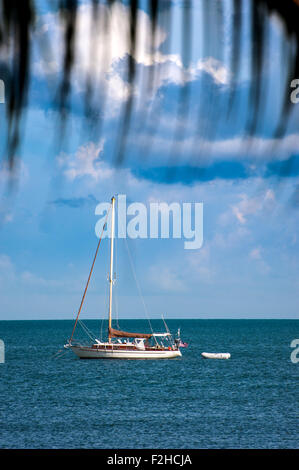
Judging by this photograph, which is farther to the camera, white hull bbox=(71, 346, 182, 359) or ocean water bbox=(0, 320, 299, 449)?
white hull bbox=(71, 346, 182, 359)

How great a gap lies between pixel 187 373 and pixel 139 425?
25523mm

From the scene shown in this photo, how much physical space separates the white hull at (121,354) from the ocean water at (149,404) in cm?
110

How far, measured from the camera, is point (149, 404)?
142 feet

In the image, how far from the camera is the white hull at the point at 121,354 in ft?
202

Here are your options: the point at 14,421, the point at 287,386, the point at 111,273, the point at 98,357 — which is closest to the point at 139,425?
the point at 14,421

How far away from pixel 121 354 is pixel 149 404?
1917 centimetres

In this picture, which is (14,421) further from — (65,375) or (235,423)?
(65,375)

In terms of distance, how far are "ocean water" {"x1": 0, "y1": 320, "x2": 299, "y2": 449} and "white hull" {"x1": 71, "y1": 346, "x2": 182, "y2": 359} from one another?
1102 millimetres

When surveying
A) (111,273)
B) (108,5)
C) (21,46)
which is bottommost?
(21,46)

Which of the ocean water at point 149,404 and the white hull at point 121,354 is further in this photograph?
Answer: the white hull at point 121,354

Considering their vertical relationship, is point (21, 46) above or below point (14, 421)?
above

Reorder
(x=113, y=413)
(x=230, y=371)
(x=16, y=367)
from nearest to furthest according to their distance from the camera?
(x=113, y=413)
(x=230, y=371)
(x=16, y=367)

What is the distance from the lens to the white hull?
202 feet

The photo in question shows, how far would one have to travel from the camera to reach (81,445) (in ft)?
99.9
